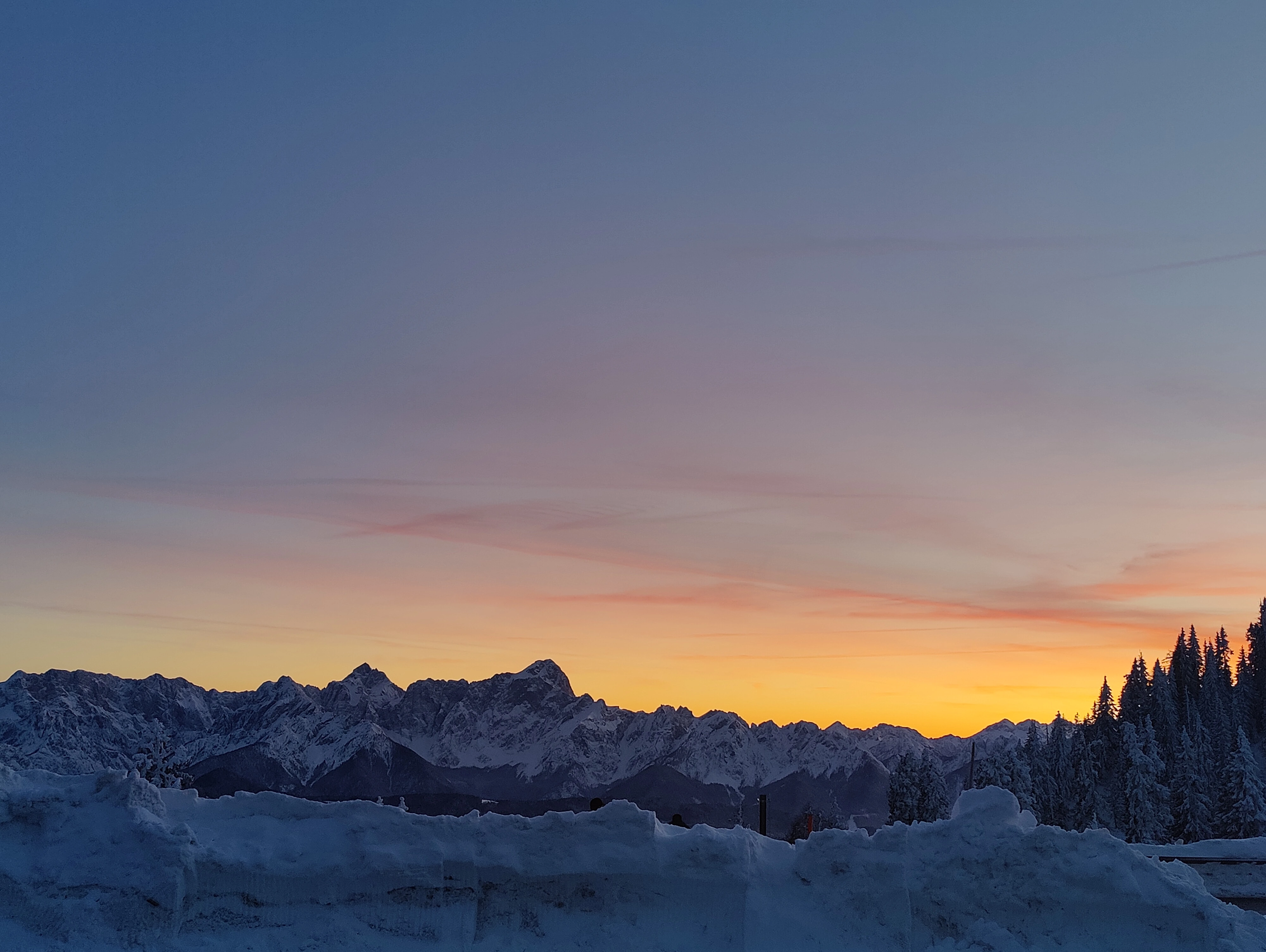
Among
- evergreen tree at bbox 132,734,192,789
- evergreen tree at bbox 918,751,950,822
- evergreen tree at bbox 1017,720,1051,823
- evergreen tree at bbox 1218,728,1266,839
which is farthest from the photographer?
evergreen tree at bbox 1017,720,1051,823

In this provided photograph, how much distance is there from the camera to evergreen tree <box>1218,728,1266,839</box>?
92.0 metres

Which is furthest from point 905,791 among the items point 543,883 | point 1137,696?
point 543,883

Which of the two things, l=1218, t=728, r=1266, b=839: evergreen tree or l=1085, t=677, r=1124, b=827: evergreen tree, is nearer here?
l=1218, t=728, r=1266, b=839: evergreen tree

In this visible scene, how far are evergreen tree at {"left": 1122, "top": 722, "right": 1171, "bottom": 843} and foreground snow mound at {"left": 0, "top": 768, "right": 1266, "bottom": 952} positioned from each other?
85096 mm

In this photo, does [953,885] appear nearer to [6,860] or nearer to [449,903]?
[449,903]

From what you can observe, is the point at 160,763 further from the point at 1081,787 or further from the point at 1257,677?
the point at 1257,677

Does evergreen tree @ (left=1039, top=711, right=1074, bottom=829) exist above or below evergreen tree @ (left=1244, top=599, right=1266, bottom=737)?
below

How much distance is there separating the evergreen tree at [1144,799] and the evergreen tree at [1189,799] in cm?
187

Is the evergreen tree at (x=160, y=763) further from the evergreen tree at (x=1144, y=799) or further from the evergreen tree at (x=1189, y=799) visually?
the evergreen tree at (x=1189, y=799)

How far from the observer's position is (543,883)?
19547mm

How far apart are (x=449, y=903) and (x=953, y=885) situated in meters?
9.26

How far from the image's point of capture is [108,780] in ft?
64.6

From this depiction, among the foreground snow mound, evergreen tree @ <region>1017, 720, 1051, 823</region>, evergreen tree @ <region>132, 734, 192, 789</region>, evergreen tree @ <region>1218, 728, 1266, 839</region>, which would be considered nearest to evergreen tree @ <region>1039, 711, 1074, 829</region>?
evergreen tree @ <region>1017, 720, 1051, 823</region>

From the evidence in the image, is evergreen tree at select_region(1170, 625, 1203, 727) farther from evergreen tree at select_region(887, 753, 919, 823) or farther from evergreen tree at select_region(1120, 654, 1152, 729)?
evergreen tree at select_region(887, 753, 919, 823)
